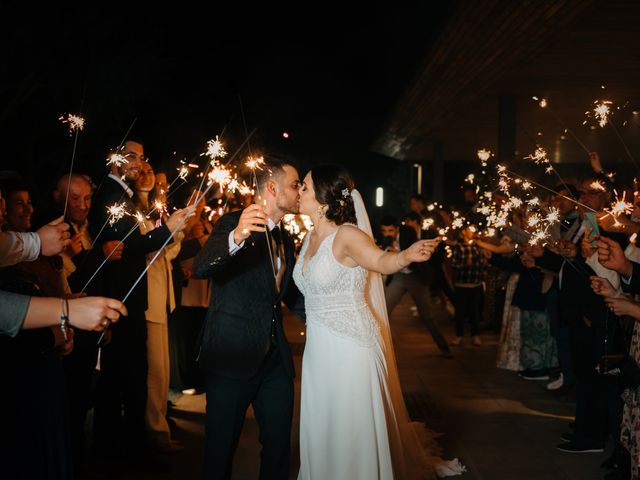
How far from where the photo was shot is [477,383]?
8.52 meters

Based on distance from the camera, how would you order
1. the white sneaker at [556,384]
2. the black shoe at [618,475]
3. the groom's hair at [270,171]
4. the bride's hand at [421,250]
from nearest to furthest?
the bride's hand at [421,250]
the groom's hair at [270,171]
the black shoe at [618,475]
the white sneaker at [556,384]

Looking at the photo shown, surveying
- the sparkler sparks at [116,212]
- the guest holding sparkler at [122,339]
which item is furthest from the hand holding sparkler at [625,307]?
the sparkler sparks at [116,212]

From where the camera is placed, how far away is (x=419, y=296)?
10.3m

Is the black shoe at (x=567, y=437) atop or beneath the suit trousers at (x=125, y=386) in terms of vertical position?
beneath

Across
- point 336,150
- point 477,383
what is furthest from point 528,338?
point 336,150

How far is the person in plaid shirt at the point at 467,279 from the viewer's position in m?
11.6

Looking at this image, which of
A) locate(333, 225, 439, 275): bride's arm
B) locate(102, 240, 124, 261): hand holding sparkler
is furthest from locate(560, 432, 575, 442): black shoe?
locate(102, 240, 124, 261): hand holding sparkler

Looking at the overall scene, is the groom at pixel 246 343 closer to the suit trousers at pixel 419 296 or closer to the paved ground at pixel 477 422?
the paved ground at pixel 477 422

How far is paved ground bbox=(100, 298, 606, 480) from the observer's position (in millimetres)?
5395

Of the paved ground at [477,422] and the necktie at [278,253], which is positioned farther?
the paved ground at [477,422]

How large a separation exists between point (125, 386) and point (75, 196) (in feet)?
5.04

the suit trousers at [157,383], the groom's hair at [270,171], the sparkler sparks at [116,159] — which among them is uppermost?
the sparkler sparks at [116,159]

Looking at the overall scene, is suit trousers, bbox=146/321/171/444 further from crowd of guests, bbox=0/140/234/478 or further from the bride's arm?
the bride's arm

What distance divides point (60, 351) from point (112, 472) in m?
2.31
